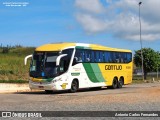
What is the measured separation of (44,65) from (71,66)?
1.93 metres

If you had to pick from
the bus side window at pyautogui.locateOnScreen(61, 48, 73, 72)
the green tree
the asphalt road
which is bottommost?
the asphalt road

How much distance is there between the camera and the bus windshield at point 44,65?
83.8 feet

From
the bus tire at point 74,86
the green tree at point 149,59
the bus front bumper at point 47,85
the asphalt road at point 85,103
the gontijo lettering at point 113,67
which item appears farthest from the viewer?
the green tree at point 149,59

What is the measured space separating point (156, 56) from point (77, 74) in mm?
46593

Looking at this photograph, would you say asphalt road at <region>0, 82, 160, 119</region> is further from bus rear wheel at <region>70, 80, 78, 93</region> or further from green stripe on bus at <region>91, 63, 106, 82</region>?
green stripe on bus at <region>91, 63, 106, 82</region>

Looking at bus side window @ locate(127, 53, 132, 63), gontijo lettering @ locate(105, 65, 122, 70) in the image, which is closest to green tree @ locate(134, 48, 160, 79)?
bus side window @ locate(127, 53, 132, 63)

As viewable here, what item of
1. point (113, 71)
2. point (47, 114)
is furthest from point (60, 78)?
point (47, 114)

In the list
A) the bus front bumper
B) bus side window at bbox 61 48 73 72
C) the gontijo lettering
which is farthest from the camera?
the gontijo lettering

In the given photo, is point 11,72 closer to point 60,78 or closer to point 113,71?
point 113,71

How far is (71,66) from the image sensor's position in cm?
2655

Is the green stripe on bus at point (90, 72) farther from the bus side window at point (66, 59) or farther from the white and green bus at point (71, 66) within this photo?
the bus side window at point (66, 59)

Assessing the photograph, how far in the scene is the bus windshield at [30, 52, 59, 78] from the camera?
83.8 ft

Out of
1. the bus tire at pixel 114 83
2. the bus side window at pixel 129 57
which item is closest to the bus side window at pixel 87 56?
the bus tire at pixel 114 83

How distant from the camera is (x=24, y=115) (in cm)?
1237
